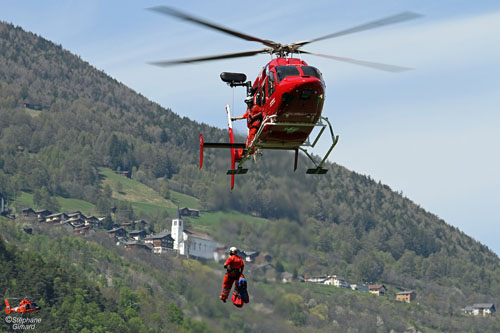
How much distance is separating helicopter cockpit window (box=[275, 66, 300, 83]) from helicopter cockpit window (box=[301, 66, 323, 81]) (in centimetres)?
33

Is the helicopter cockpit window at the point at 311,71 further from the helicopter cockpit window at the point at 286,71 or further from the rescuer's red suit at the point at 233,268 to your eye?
the rescuer's red suit at the point at 233,268

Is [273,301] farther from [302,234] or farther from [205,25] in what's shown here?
[205,25]

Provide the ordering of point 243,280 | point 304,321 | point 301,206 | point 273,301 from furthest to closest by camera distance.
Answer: point 304,321, point 273,301, point 301,206, point 243,280

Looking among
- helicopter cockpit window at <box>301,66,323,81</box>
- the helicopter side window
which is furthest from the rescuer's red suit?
helicopter cockpit window at <box>301,66,323,81</box>

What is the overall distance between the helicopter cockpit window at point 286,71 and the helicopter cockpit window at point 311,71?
33 centimetres

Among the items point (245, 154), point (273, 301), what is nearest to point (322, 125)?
point (245, 154)

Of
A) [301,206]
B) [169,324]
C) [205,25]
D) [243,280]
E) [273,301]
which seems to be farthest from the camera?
[169,324]

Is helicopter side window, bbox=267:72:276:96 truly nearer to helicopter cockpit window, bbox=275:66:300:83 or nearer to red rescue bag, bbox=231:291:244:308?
helicopter cockpit window, bbox=275:66:300:83

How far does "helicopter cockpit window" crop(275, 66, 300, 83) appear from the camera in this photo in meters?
45.1

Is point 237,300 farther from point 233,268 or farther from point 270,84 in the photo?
point 270,84

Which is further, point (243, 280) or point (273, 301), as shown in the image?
point (273, 301)

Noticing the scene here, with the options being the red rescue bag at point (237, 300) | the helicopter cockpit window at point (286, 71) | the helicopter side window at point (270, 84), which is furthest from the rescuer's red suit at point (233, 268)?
the helicopter cockpit window at point (286, 71)

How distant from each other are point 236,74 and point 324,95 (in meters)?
6.97

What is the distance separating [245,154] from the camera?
158 feet
